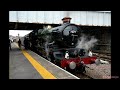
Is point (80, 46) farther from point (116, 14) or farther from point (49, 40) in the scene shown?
point (116, 14)

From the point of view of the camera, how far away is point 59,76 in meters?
7.05

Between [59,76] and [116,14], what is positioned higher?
[116,14]

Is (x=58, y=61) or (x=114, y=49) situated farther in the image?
(x=58, y=61)

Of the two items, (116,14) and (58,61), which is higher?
(116,14)

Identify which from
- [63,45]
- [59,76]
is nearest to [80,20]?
[63,45]

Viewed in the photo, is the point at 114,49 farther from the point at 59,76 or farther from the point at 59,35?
the point at 59,35

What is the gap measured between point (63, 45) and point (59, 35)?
0.62 metres
